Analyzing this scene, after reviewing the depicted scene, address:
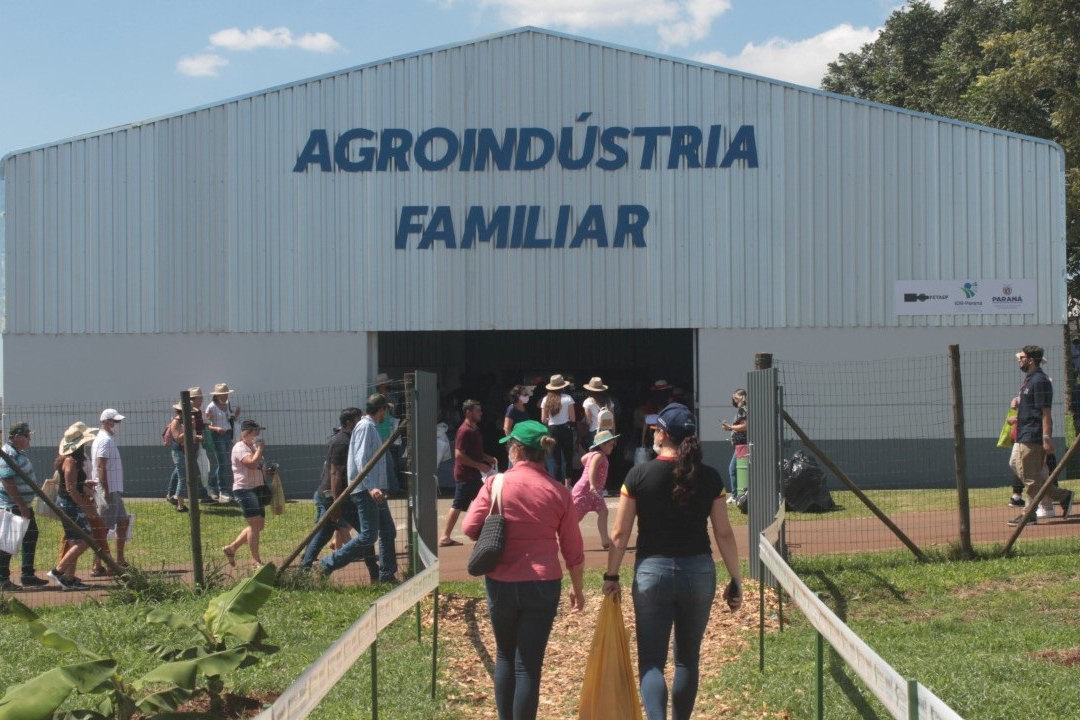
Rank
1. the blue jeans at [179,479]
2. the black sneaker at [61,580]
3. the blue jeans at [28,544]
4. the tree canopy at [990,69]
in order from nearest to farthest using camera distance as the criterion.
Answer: the black sneaker at [61,580], the blue jeans at [28,544], the blue jeans at [179,479], the tree canopy at [990,69]

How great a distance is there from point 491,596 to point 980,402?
50.4 feet

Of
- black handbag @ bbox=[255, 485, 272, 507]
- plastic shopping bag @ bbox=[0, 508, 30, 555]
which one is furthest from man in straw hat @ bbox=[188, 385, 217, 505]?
plastic shopping bag @ bbox=[0, 508, 30, 555]

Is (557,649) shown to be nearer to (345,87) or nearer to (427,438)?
(427,438)

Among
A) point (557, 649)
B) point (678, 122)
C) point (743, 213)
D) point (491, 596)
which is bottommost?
point (557, 649)

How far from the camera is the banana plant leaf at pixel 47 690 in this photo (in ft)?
16.5

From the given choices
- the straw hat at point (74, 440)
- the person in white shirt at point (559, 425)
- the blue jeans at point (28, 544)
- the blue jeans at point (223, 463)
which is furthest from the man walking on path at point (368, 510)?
the blue jeans at point (223, 463)

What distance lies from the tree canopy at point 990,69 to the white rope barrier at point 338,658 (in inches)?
877

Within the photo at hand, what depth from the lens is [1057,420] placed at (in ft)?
66.8

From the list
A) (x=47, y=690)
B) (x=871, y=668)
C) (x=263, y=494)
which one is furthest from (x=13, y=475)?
(x=871, y=668)

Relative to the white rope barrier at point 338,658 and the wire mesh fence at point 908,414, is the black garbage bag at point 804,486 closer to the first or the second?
the wire mesh fence at point 908,414

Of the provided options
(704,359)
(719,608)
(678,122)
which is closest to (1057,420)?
(704,359)

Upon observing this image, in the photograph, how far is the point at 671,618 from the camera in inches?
257

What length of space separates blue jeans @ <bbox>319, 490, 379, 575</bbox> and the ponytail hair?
5.40 m

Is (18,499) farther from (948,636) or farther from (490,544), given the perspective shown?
(948,636)
